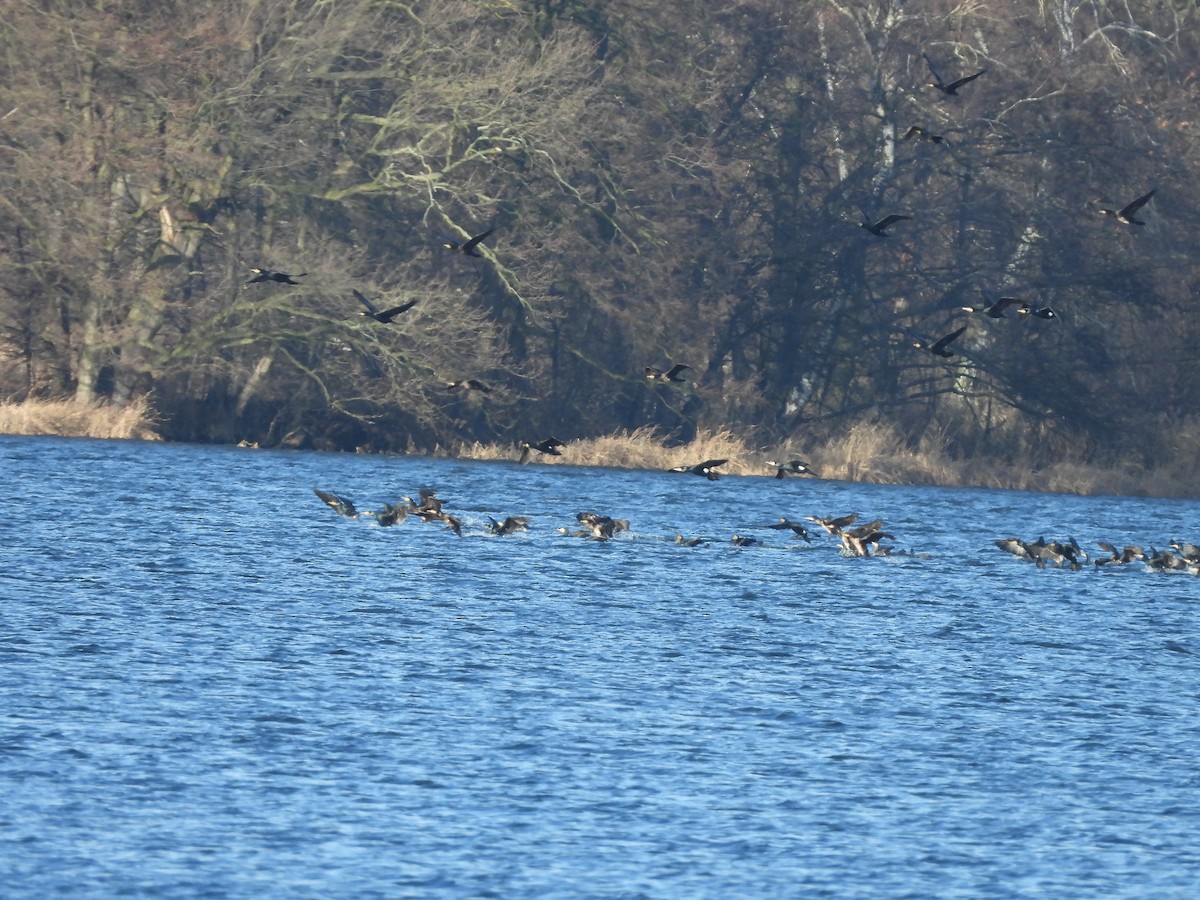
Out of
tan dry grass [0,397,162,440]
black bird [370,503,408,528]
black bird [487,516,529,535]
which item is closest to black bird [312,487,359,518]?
black bird [370,503,408,528]

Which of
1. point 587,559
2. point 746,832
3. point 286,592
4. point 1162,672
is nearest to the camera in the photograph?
point 746,832

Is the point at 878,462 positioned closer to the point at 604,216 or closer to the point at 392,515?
the point at 604,216

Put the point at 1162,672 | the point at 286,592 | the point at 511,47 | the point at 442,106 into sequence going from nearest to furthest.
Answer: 1. the point at 1162,672
2. the point at 286,592
3. the point at 442,106
4. the point at 511,47

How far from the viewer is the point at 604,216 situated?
1656 inches

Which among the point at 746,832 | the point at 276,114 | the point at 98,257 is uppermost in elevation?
the point at 276,114

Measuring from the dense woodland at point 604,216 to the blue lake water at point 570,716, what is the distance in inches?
444

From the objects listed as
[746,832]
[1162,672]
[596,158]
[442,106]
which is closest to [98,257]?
[442,106]

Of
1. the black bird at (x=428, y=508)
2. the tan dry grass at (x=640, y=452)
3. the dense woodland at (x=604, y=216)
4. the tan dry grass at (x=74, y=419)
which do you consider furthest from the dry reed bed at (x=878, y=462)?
the black bird at (x=428, y=508)

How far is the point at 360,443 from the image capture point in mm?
41094

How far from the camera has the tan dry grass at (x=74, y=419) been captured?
3825cm

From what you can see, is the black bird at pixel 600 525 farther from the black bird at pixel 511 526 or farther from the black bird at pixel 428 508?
the black bird at pixel 428 508

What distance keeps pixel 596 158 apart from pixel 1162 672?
25805mm

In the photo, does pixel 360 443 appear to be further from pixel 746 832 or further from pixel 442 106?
pixel 746 832

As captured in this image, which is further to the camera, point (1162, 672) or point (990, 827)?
point (1162, 672)
